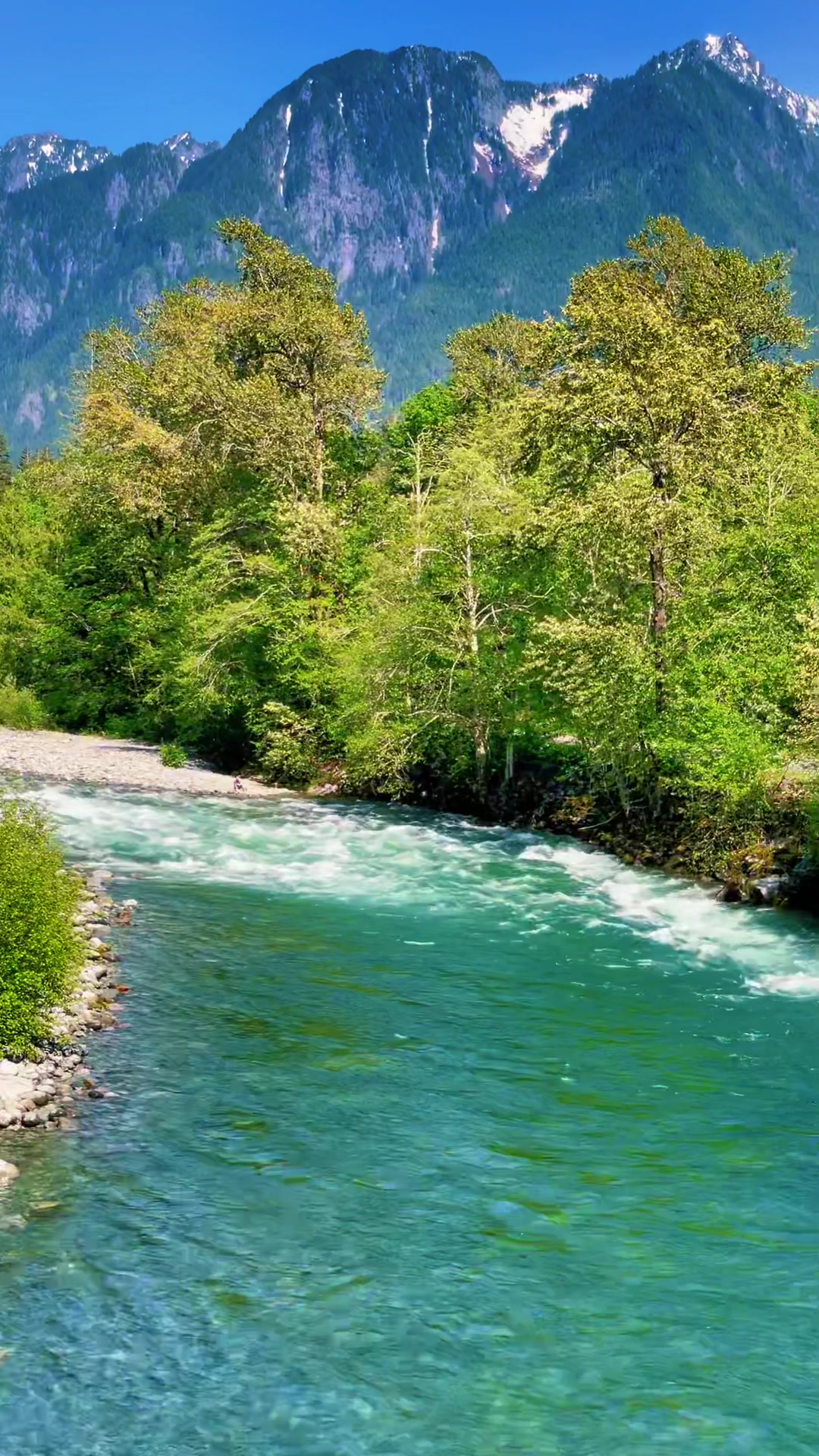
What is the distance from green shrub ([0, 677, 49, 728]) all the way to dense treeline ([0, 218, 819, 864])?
3.27 ft

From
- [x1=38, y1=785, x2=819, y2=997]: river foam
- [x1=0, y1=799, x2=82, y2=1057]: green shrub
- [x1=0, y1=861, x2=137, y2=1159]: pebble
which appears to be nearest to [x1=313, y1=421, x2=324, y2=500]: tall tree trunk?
[x1=38, y1=785, x2=819, y2=997]: river foam

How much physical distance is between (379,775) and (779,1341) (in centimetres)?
2977

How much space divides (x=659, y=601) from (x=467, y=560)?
306 inches

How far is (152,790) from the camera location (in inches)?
1610

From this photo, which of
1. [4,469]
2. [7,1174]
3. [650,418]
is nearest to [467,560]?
[650,418]

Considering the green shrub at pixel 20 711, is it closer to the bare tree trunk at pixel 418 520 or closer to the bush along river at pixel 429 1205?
the bare tree trunk at pixel 418 520

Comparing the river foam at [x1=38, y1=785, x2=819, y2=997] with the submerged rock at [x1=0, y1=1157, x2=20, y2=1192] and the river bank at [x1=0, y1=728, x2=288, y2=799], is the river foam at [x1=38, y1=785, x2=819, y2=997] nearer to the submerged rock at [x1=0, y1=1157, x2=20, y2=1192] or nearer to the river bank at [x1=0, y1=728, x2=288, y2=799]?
the river bank at [x1=0, y1=728, x2=288, y2=799]

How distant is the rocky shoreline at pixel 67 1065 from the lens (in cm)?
1501

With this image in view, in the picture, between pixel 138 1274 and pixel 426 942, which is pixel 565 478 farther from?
pixel 138 1274

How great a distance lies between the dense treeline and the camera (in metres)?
30.6

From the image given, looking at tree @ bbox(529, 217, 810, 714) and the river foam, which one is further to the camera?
tree @ bbox(529, 217, 810, 714)

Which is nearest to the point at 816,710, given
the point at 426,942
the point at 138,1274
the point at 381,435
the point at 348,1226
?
the point at 426,942

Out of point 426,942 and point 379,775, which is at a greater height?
point 379,775

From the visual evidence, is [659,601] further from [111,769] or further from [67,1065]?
Answer: [111,769]
